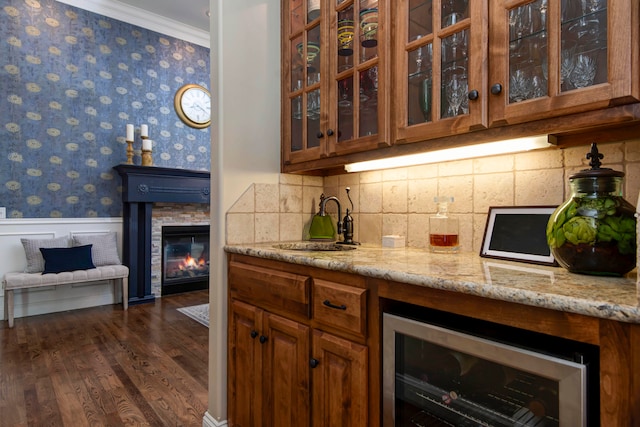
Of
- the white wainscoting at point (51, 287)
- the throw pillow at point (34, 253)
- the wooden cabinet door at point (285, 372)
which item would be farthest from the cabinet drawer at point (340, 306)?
the white wainscoting at point (51, 287)

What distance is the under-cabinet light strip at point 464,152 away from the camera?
1.17 metres

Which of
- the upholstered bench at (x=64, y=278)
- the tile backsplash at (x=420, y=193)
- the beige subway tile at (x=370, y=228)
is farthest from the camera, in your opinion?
the upholstered bench at (x=64, y=278)

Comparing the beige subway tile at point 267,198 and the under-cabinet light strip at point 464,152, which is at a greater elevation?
the under-cabinet light strip at point 464,152

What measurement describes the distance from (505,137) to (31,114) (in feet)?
15.1

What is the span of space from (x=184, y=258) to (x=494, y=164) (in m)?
4.38

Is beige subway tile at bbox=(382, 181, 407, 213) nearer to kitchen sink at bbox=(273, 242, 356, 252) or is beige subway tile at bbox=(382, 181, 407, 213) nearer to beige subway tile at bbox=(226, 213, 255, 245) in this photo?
kitchen sink at bbox=(273, 242, 356, 252)

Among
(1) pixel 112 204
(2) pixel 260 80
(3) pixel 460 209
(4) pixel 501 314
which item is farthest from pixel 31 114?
(4) pixel 501 314

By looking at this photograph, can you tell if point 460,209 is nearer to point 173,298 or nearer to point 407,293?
point 407,293

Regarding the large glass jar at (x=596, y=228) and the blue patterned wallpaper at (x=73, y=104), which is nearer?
the large glass jar at (x=596, y=228)

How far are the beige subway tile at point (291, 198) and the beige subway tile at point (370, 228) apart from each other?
1.17 feet

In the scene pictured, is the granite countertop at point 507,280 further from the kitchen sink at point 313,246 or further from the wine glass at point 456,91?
the wine glass at point 456,91

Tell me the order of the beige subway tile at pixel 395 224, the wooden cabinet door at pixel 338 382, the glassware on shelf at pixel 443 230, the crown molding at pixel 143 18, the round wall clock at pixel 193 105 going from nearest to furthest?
the wooden cabinet door at pixel 338 382
the glassware on shelf at pixel 443 230
the beige subway tile at pixel 395 224
the crown molding at pixel 143 18
the round wall clock at pixel 193 105

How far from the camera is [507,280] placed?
86 centimetres

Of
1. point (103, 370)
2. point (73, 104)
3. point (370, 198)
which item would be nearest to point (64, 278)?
point (103, 370)
